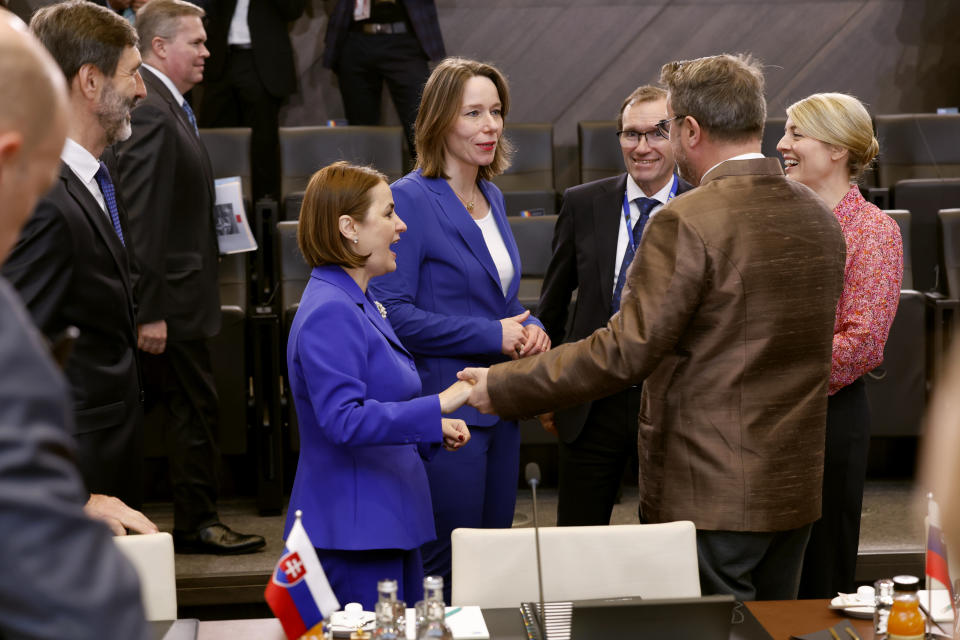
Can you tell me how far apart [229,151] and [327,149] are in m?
0.47

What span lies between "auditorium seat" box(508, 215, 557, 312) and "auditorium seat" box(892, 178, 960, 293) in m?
1.73

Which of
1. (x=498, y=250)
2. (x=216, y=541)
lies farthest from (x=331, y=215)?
(x=216, y=541)

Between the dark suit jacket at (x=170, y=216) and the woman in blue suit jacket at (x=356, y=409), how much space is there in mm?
1442

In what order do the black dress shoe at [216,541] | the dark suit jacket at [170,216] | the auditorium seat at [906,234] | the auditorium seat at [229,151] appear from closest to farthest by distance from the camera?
the dark suit jacket at [170,216] → the black dress shoe at [216,541] → the auditorium seat at [906,234] → the auditorium seat at [229,151]

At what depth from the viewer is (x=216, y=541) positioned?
12.2 ft

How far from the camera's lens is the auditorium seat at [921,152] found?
5.54 metres

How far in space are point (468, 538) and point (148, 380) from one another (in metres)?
2.30

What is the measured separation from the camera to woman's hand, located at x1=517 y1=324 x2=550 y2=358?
261cm

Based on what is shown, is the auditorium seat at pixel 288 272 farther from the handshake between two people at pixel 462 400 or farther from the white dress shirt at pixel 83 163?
the handshake between two people at pixel 462 400

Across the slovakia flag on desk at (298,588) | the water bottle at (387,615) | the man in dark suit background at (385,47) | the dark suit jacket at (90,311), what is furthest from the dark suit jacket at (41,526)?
the man in dark suit background at (385,47)

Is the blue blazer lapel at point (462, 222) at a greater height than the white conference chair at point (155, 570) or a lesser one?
greater

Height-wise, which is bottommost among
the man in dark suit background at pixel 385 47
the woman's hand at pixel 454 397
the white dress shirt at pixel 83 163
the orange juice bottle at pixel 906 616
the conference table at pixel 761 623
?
the conference table at pixel 761 623

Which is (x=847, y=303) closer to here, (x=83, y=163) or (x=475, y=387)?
(x=475, y=387)

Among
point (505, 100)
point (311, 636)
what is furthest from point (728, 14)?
point (311, 636)
